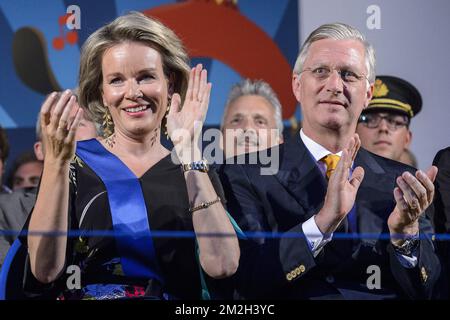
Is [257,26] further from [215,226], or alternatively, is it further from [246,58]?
[215,226]

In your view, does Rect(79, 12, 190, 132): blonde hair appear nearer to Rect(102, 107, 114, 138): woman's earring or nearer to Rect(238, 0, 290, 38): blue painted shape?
Rect(102, 107, 114, 138): woman's earring

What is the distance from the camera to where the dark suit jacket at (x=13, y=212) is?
2604mm

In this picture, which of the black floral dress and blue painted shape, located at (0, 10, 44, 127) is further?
blue painted shape, located at (0, 10, 44, 127)

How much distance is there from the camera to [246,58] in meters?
3.06

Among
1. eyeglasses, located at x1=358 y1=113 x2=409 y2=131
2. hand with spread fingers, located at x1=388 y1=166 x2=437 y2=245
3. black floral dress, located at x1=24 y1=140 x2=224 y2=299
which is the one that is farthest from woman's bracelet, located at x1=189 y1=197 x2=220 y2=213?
eyeglasses, located at x1=358 y1=113 x2=409 y2=131

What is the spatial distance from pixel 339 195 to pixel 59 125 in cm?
78

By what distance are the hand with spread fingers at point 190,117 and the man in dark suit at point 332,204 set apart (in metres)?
0.20

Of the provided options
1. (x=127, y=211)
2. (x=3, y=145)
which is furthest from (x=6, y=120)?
(x=127, y=211)

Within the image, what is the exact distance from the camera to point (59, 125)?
2.25m

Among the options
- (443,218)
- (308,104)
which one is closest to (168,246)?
(308,104)

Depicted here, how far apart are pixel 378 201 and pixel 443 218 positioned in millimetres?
207

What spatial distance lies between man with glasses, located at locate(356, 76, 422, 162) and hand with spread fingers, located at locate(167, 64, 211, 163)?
62 cm

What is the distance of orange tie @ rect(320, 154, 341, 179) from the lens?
2.64 metres

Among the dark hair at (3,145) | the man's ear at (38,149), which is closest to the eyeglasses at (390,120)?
the man's ear at (38,149)
